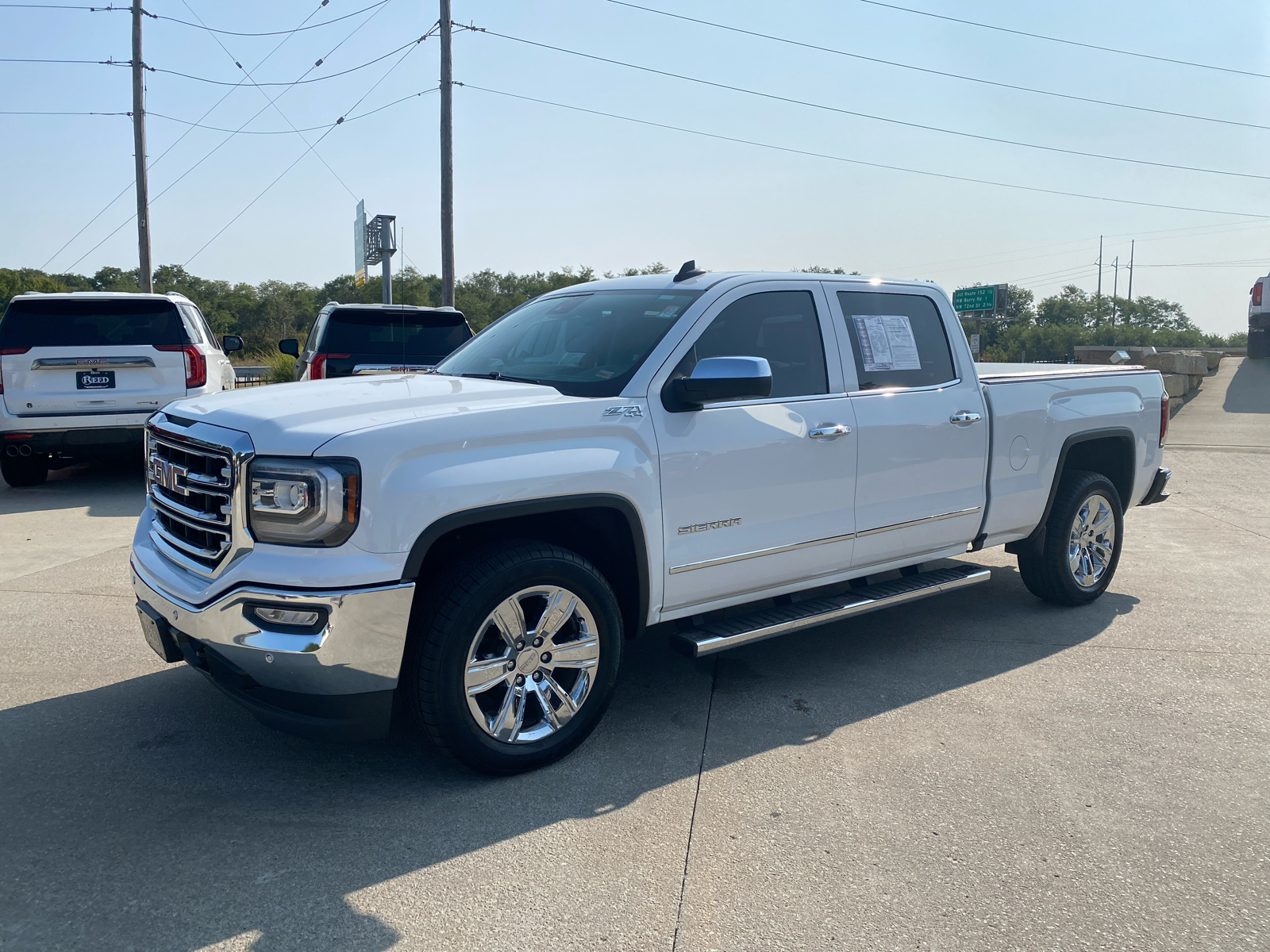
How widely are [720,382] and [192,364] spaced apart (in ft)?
26.2

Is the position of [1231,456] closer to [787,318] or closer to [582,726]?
[787,318]

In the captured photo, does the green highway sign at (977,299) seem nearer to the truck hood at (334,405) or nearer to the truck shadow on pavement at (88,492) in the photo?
the truck shadow on pavement at (88,492)

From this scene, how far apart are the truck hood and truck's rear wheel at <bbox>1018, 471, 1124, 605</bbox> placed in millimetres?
3520

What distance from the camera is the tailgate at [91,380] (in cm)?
947

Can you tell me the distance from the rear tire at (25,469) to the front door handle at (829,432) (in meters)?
8.79

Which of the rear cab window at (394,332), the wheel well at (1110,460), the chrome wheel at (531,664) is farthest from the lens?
the rear cab window at (394,332)

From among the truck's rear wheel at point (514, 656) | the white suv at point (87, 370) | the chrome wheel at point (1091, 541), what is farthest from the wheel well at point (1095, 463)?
the white suv at point (87, 370)

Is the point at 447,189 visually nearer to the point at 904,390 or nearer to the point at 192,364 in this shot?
the point at 192,364

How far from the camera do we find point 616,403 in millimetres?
3854

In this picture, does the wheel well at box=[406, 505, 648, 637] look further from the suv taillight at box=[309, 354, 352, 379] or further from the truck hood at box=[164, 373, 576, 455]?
the suv taillight at box=[309, 354, 352, 379]

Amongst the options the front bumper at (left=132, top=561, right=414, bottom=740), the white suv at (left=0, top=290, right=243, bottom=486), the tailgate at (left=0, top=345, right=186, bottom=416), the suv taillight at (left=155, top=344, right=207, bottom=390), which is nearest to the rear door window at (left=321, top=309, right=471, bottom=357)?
the suv taillight at (left=155, top=344, right=207, bottom=390)

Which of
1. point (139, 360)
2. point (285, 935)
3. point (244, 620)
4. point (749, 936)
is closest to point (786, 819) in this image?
point (749, 936)

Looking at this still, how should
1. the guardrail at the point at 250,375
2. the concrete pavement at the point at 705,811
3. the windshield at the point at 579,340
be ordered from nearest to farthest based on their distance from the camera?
the concrete pavement at the point at 705,811
the windshield at the point at 579,340
the guardrail at the point at 250,375

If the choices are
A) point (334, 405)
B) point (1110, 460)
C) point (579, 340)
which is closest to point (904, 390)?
point (579, 340)
